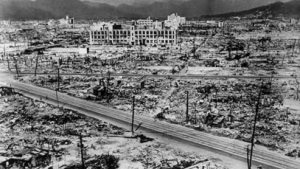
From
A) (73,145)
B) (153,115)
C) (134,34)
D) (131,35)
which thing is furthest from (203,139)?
(131,35)

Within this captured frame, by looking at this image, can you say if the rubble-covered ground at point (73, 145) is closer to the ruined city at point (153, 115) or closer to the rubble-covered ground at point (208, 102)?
the ruined city at point (153, 115)

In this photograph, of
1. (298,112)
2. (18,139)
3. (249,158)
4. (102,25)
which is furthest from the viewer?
(102,25)

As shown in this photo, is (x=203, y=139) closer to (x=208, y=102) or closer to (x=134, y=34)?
(x=208, y=102)

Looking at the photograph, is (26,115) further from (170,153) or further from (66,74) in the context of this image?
(66,74)

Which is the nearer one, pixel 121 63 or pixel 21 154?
pixel 21 154

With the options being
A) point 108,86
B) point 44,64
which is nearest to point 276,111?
point 108,86

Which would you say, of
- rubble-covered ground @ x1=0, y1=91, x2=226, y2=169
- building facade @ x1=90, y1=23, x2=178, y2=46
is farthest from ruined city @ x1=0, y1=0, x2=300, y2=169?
building facade @ x1=90, y1=23, x2=178, y2=46
